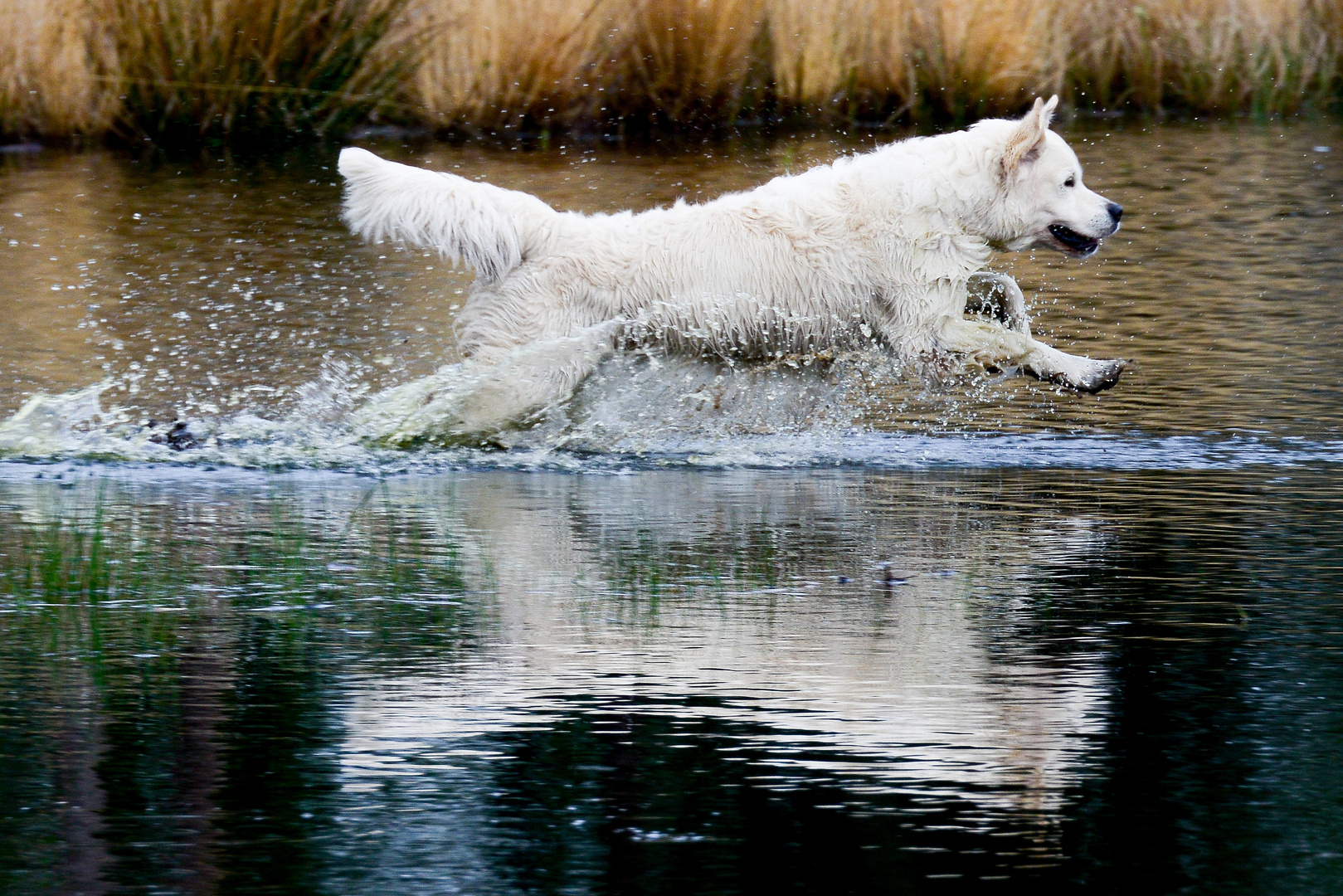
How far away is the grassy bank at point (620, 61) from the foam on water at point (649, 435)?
Result: 764 cm

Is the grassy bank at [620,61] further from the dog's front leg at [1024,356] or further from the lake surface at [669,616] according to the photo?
the dog's front leg at [1024,356]

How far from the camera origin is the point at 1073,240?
7785 millimetres

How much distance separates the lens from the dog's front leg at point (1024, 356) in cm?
735

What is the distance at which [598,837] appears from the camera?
10.9 ft

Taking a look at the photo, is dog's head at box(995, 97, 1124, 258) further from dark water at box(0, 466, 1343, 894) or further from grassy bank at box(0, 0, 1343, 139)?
grassy bank at box(0, 0, 1343, 139)

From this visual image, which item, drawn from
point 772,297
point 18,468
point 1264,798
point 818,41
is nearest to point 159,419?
point 18,468

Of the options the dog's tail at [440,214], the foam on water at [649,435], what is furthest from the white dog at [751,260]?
the foam on water at [649,435]

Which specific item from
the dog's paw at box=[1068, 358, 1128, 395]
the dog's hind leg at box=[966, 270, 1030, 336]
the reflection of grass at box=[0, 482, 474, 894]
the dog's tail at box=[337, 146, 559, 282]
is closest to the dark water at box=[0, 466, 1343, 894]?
the reflection of grass at box=[0, 482, 474, 894]

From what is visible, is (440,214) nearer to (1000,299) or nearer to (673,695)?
(1000,299)

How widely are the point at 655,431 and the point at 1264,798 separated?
433cm

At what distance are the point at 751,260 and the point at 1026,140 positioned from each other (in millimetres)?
1137

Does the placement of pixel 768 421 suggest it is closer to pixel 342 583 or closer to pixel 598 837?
pixel 342 583

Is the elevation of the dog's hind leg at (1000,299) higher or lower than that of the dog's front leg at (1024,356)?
higher

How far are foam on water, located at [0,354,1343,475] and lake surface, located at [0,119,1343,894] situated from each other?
0.02 m
